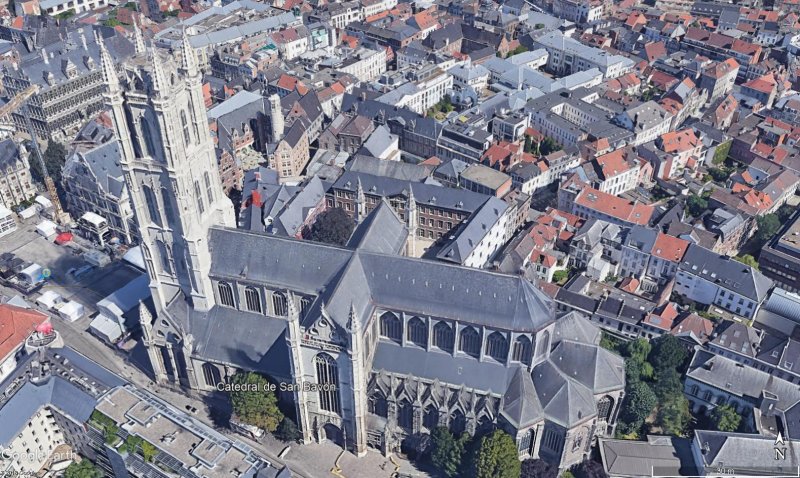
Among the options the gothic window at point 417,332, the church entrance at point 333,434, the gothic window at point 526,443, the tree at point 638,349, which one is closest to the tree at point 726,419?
the tree at point 638,349

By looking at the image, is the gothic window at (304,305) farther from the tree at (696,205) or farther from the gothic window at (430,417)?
the tree at (696,205)

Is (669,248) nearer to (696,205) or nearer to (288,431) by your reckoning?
(696,205)

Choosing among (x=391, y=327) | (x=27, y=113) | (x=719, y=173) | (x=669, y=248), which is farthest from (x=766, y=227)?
(x=27, y=113)

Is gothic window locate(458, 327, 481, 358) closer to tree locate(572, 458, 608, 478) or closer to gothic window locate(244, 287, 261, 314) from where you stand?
tree locate(572, 458, 608, 478)

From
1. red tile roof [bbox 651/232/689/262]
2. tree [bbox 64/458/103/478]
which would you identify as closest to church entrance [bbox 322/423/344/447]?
tree [bbox 64/458/103/478]

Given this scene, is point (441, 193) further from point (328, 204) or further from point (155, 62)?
point (155, 62)
